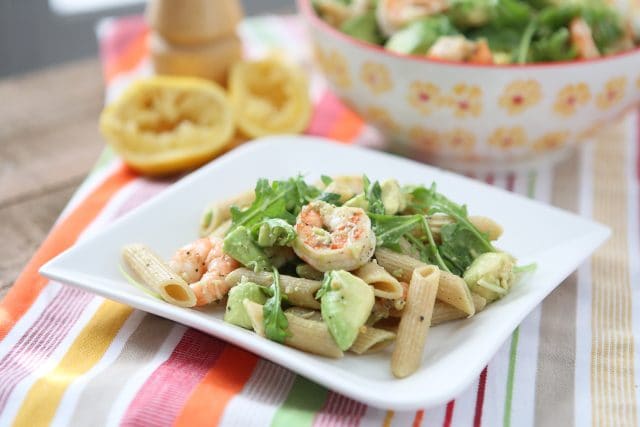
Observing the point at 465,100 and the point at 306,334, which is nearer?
the point at 306,334

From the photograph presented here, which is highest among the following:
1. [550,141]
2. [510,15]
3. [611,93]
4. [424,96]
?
[510,15]

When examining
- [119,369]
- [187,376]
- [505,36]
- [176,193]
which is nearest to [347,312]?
[187,376]

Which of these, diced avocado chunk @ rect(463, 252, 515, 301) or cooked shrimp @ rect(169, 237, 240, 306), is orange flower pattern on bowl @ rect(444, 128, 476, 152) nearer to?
diced avocado chunk @ rect(463, 252, 515, 301)

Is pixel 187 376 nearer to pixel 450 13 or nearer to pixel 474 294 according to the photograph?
pixel 474 294

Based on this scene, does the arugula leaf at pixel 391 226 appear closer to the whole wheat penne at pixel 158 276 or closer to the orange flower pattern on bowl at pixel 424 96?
the whole wheat penne at pixel 158 276

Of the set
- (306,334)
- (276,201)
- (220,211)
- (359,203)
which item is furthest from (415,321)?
(220,211)

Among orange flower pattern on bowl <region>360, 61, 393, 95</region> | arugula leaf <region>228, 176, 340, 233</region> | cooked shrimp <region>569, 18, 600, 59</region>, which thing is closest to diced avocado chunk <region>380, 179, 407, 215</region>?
arugula leaf <region>228, 176, 340, 233</region>

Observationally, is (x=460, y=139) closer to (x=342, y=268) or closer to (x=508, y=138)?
(x=508, y=138)
